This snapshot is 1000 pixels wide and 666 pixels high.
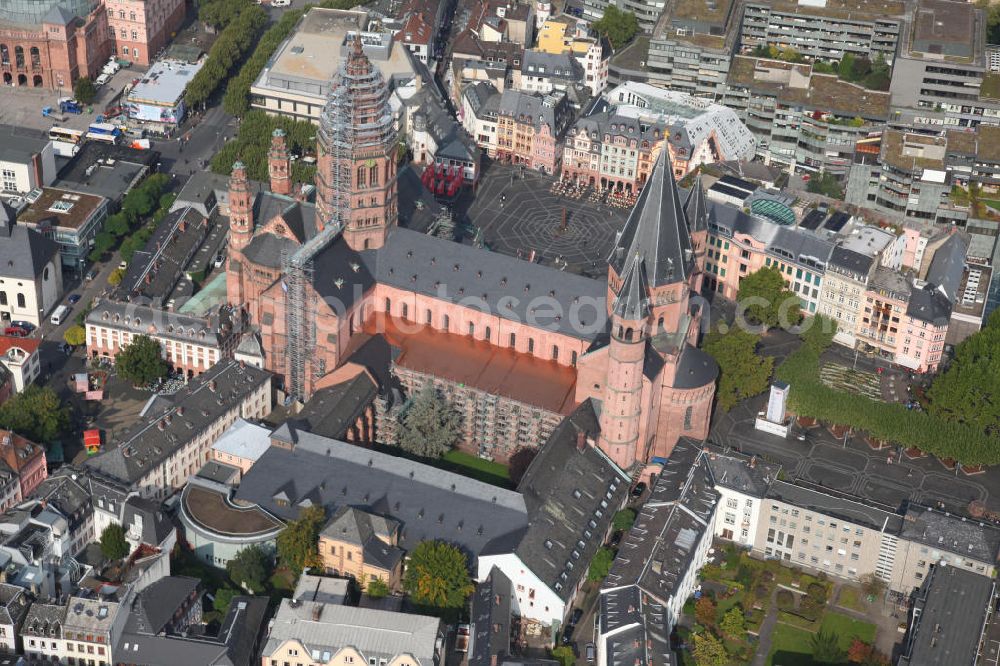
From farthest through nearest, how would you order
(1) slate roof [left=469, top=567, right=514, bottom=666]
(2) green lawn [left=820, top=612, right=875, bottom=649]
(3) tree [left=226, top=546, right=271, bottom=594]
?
(2) green lawn [left=820, top=612, right=875, bottom=649] < (3) tree [left=226, top=546, right=271, bottom=594] < (1) slate roof [left=469, top=567, right=514, bottom=666]

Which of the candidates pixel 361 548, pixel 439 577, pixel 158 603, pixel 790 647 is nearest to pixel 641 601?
pixel 790 647

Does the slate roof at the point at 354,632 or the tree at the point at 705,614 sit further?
the tree at the point at 705,614

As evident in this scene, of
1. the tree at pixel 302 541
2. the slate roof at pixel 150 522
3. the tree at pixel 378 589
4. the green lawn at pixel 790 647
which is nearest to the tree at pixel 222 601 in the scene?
the tree at pixel 302 541

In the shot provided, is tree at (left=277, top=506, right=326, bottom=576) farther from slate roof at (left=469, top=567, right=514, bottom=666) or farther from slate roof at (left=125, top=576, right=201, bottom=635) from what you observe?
slate roof at (left=469, top=567, right=514, bottom=666)

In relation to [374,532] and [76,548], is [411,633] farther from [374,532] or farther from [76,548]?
[76,548]

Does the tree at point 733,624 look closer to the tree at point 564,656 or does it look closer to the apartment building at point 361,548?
the tree at point 564,656

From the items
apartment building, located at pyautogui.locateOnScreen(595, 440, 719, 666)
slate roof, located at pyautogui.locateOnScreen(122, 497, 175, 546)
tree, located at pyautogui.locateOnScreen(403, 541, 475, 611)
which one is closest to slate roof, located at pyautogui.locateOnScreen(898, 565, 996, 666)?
apartment building, located at pyautogui.locateOnScreen(595, 440, 719, 666)
